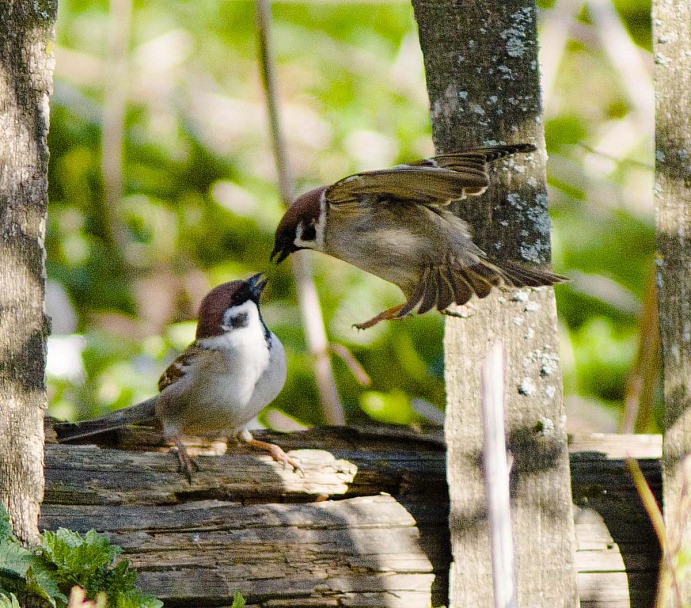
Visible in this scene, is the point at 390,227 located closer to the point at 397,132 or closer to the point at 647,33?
the point at 397,132

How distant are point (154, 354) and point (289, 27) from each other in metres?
4.48

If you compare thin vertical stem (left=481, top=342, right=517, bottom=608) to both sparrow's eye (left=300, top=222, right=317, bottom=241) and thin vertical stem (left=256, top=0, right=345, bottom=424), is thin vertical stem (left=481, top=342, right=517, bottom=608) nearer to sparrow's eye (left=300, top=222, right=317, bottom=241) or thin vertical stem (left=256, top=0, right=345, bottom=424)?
sparrow's eye (left=300, top=222, right=317, bottom=241)

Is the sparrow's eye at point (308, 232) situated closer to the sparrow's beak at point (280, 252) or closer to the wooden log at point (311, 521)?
the sparrow's beak at point (280, 252)

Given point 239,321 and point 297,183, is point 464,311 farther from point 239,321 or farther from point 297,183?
point 297,183

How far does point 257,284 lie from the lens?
4008mm

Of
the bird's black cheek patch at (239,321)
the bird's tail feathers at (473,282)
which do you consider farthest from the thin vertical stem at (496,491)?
the bird's black cheek patch at (239,321)

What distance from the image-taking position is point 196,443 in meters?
3.61

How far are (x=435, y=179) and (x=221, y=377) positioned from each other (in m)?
1.39

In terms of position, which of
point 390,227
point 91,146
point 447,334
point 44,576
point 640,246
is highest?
point 91,146

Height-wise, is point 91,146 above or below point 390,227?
above

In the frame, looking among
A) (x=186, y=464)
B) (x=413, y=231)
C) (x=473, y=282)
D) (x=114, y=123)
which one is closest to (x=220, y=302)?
(x=186, y=464)

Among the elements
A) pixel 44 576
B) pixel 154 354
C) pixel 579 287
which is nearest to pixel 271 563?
pixel 44 576

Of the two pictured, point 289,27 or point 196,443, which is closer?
point 196,443

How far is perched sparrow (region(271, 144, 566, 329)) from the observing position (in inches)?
104
